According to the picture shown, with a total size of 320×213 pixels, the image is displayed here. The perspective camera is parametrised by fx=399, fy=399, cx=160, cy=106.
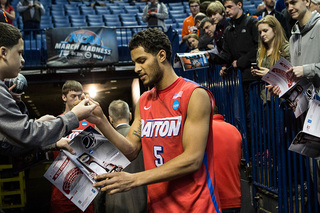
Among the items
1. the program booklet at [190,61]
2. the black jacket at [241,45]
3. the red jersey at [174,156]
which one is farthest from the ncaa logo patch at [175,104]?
the black jacket at [241,45]

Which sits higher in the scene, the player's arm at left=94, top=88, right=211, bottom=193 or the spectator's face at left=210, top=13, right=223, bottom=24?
the spectator's face at left=210, top=13, right=223, bottom=24

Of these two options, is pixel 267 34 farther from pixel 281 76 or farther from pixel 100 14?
pixel 100 14

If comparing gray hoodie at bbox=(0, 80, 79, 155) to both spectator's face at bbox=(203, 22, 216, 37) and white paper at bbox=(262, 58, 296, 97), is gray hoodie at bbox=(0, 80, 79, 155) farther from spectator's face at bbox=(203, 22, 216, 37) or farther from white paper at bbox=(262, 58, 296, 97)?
spectator's face at bbox=(203, 22, 216, 37)

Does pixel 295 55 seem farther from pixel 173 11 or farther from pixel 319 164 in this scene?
pixel 173 11

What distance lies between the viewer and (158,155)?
2.54 meters

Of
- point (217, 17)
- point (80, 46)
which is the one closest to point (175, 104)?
point (217, 17)

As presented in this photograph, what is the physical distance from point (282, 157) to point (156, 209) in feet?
7.10

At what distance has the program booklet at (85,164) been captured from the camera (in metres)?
2.43

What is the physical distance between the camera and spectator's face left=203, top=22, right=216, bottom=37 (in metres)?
7.02

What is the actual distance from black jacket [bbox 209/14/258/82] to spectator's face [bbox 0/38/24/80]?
356 centimetres

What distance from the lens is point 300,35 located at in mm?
4117

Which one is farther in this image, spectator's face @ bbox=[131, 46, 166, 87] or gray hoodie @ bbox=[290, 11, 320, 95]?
gray hoodie @ bbox=[290, 11, 320, 95]

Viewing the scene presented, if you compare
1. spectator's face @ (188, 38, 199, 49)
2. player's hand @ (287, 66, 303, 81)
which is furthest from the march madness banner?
player's hand @ (287, 66, 303, 81)

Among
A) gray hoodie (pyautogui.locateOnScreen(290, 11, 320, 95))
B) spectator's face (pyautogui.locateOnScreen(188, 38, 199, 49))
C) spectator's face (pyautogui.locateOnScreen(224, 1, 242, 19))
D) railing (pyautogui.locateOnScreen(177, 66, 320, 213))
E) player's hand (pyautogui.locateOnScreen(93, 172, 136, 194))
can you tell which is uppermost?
spectator's face (pyautogui.locateOnScreen(224, 1, 242, 19))
